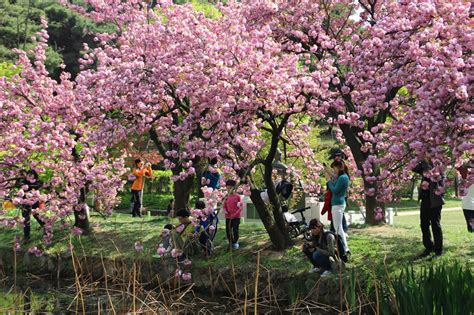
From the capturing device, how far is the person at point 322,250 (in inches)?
371

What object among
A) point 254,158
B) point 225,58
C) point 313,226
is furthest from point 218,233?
point 225,58

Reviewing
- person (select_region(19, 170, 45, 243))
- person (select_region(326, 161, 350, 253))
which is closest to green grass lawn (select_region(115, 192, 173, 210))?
person (select_region(19, 170, 45, 243))

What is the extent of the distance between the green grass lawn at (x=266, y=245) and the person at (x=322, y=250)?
41 centimetres

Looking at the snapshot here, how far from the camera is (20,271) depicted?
13617 mm

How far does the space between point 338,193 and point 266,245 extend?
2265 mm

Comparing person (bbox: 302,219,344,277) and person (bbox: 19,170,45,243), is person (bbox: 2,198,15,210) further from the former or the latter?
person (bbox: 302,219,344,277)

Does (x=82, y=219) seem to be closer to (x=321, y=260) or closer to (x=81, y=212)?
(x=81, y=212)

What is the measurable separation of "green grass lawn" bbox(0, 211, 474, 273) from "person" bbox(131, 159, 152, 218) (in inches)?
49.0

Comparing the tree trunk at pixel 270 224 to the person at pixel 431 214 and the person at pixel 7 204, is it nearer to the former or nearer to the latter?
the person at pixel 431 214

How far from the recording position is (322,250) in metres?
9.53

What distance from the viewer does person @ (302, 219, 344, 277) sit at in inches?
371

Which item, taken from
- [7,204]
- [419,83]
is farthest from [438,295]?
[7,204]

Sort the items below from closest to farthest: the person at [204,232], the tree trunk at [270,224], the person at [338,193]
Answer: the person at [338,193]
the person at [204,232]
the tree trunk at [270,224]

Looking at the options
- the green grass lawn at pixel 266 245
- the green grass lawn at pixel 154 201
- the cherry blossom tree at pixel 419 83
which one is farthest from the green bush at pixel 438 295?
the green grass lawn at pixel 154 201
